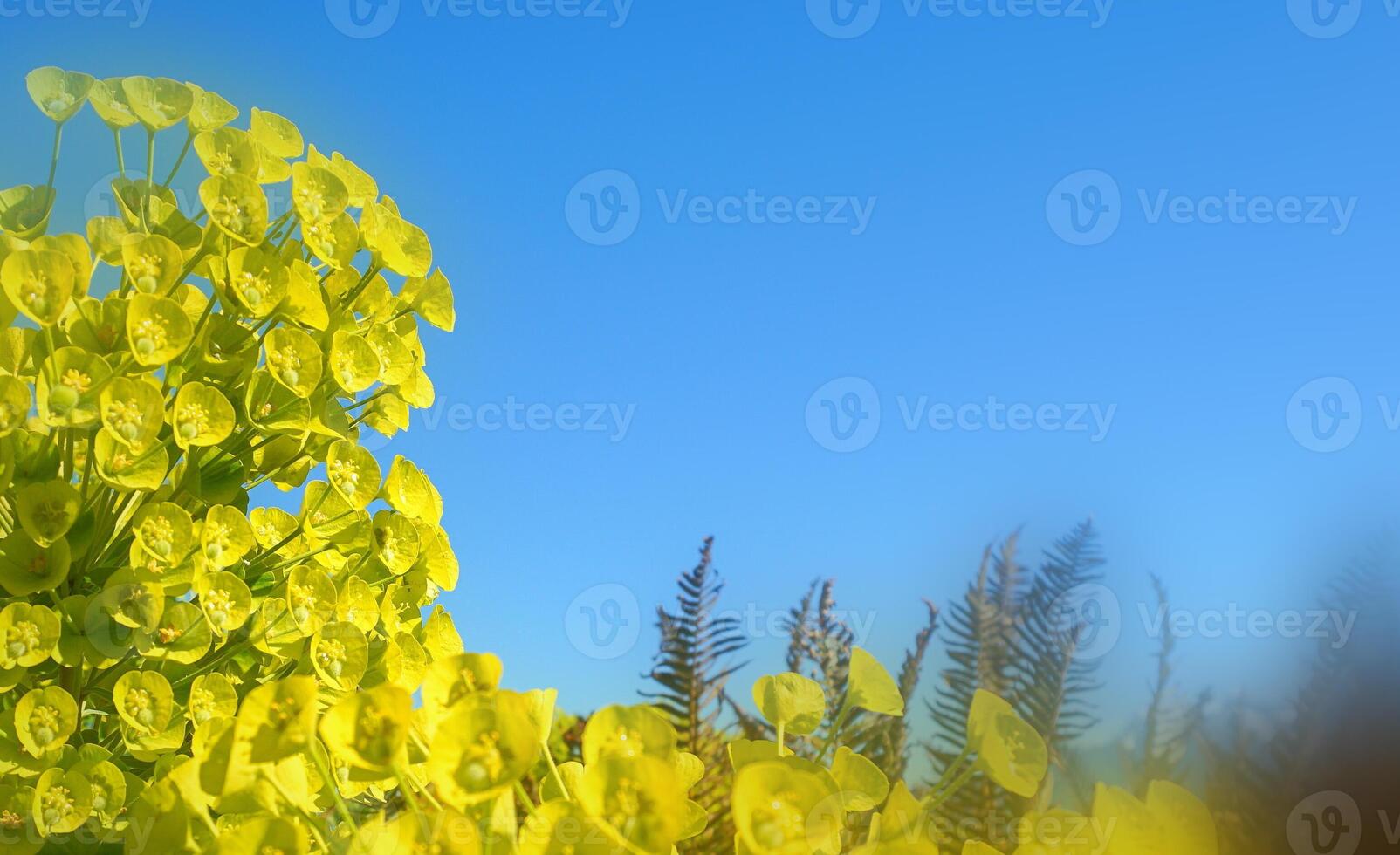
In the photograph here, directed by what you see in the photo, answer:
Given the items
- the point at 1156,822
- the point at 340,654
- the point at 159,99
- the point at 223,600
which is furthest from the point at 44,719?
the point at 1156,822

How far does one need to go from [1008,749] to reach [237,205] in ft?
3.49

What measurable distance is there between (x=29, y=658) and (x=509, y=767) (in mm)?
791

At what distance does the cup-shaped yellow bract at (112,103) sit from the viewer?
1398 mm

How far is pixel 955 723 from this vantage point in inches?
56.0

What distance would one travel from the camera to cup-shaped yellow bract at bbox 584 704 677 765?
70cm

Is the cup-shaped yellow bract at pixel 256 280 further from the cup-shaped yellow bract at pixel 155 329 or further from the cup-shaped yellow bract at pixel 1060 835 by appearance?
the cup-shaped yellow bract at pixel 1060 835

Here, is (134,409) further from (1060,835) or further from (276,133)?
(1060,835)

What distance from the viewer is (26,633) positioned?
1.14m

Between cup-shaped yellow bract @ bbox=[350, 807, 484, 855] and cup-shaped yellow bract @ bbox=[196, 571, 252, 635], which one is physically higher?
cup-shaped yellow bract @ bbox=[350, 807, 484, 855]

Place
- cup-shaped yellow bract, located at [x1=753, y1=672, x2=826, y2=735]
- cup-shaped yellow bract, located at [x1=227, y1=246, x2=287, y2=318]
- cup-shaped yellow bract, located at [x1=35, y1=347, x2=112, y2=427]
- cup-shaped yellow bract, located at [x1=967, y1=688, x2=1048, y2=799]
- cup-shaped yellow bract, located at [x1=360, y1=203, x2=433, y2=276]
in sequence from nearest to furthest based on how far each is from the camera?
cup-shaped yellow bract, located at [x1=967, y1=688, x2=1048, y2=799] → cup-shaped yellow bract, located at [x1=753, y1=672, x2=826, y2=735] → cup-shaped yellow bract, located at [x1=35, y1=347, x2=112, y2=427] → cup-shaped yellow bract, located at [x1=227, y1=246, x2=287, y2=318] → cup-shaped yellow bract, located at [x1=360, y1=203, x2=433, y2=276]

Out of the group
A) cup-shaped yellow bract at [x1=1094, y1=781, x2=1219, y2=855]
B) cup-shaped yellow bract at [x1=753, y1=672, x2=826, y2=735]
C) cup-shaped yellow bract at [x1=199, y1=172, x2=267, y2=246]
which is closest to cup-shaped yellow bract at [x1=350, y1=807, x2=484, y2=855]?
cup-shaped yellow bract at [x1=753, y1=672, x2=826, y2=735]

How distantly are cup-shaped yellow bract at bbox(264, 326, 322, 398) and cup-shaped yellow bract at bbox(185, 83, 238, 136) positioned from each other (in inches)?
15.3

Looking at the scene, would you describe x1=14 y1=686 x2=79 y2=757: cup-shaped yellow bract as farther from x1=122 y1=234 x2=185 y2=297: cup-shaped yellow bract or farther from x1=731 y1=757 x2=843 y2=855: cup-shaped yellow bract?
x1=731 y1=757 x2=843 y2=855: cup-shaped yellow bract

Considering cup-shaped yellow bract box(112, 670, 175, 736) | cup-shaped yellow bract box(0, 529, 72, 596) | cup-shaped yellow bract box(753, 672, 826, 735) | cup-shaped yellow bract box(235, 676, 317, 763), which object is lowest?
cup-shaped yellow bract box(112, 670, 175, 736)
